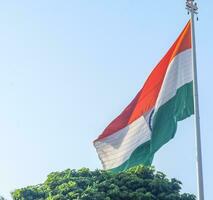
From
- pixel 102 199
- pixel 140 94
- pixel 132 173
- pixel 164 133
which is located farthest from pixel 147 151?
pixel 132 173

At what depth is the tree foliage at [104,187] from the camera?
80.4 ft

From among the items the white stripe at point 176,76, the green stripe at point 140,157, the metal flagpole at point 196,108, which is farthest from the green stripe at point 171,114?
the metal flagpole at point 196,108

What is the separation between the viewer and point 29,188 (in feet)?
86.9

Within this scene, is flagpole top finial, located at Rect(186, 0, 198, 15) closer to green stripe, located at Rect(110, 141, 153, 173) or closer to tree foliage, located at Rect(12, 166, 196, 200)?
green stripe, located at Rect(110, 141, 153, 173)

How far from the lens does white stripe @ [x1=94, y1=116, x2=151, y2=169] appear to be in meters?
16.3

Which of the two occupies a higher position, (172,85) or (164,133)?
(172,85)

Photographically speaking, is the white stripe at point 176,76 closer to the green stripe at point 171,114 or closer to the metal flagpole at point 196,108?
the green stripe at point 171,114

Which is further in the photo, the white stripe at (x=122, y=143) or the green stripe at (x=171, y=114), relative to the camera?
the white stripe at (x=122, y=143)

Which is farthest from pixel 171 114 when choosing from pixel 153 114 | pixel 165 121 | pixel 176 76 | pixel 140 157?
pixel 140 157

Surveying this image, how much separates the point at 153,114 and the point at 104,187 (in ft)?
30.0

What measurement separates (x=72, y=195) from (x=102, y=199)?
1.18m

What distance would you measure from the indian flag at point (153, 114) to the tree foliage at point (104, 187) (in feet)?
25.3

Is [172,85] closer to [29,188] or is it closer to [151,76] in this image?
[151,76]

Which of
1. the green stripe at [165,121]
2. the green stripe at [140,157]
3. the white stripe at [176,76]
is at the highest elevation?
the white stripe at [176,76]
